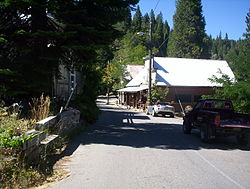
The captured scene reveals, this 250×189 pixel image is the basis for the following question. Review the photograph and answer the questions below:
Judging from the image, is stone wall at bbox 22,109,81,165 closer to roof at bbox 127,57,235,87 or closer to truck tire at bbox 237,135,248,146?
truck tire at bbox 237,135,248,146

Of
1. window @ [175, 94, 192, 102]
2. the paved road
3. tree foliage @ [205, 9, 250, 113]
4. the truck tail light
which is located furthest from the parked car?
the truck tail light

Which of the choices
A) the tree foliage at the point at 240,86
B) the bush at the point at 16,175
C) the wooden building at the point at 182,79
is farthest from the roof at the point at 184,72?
the bush at the point at 16,175

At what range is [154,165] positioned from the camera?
7.51 meters

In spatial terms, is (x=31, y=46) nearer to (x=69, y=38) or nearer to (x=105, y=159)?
(x=69, y=38)

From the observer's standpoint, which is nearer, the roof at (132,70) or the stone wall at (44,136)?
the stone wall at (44,136)

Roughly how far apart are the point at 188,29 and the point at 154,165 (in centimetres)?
6837

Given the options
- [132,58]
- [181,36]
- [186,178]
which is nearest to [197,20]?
[181,36]

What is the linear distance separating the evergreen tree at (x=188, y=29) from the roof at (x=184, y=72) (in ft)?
107

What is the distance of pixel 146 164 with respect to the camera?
298 inches

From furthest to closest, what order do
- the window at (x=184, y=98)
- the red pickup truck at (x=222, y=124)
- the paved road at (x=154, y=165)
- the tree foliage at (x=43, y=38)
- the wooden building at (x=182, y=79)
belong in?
1. the window at (x=184, y=98)
2. the wooden building at (x=182, y=79)
3. the red pickup truck at (x=222, y=124)
4. the tree foliage at (x=43, y=38)
5. the paved road at (x=154, y=165)

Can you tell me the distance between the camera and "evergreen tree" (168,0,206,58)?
A: 71125 millimetres

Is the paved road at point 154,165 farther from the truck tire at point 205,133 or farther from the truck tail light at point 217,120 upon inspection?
the truck tail light at point 217,120

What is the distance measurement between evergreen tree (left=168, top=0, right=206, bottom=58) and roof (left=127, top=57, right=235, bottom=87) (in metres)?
32.6

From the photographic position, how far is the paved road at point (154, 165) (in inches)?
236
